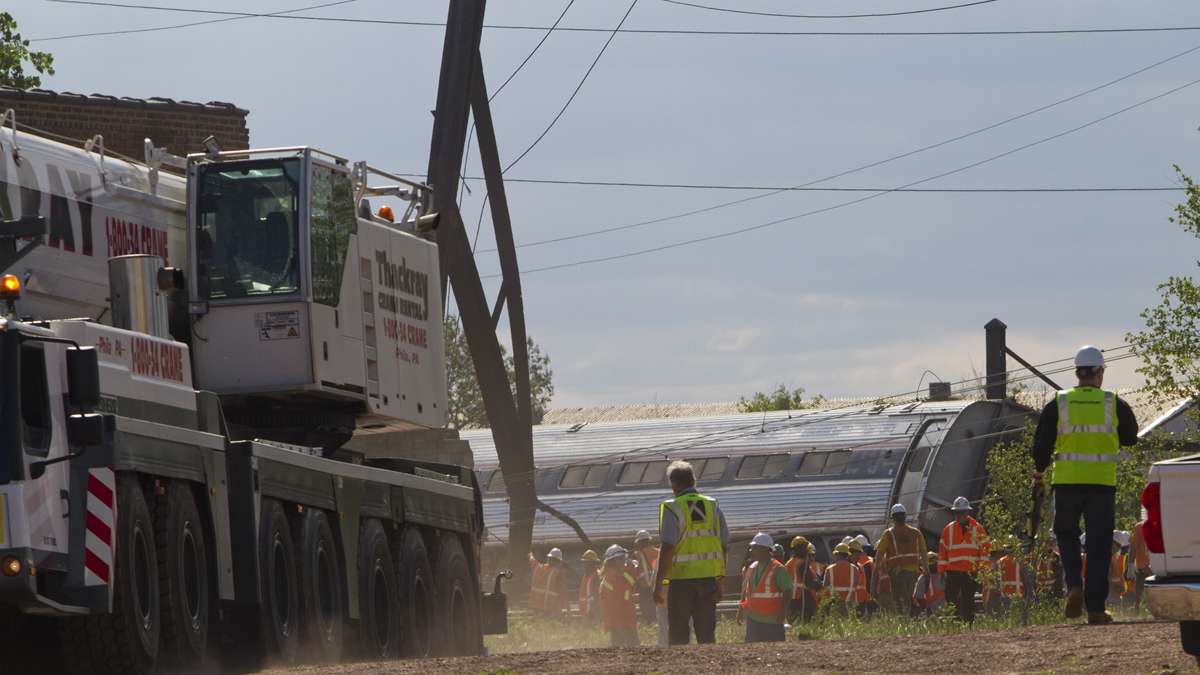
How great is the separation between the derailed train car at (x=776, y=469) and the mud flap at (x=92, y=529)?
3238 cm

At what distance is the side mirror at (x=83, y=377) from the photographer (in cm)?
1252

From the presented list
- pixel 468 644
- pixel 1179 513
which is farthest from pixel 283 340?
pixel 1179 513

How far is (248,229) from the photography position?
17.8m

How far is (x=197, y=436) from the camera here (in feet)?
48.5

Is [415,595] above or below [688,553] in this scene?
below

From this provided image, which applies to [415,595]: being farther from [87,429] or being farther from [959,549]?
[959,549]

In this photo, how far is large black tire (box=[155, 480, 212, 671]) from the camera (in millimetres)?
13961

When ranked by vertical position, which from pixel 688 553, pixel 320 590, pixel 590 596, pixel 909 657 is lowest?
pixel 590 596

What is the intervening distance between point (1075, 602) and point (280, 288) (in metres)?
6.87

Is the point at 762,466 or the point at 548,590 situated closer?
the point at 548,590

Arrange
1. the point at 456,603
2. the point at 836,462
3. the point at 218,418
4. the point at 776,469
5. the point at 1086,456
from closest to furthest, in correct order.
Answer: the point at 1086,456, the point at 218,418, the point at 456,603, the point at 836,462, the point at 776,469

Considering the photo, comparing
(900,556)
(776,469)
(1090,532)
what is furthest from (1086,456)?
(776,469)

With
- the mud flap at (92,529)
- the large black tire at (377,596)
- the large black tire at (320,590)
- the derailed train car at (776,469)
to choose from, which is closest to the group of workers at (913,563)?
the large black tire at (377,596)

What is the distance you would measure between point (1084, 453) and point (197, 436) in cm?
620
